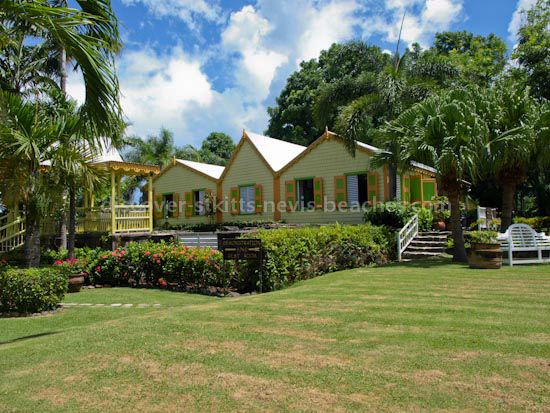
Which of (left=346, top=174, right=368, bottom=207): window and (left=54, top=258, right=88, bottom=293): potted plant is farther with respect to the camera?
(left=346, top=174, right=368, bottom=207): window

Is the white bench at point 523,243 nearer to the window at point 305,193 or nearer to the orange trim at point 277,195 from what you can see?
the window at point 305,193

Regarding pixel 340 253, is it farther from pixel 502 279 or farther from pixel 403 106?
pixel 403 106

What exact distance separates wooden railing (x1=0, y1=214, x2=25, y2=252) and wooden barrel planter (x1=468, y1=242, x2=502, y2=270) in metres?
15.7

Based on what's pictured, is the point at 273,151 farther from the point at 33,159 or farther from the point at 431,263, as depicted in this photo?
the point at 33,159

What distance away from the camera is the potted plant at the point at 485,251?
11.6 meters

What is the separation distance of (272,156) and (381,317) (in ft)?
59.9

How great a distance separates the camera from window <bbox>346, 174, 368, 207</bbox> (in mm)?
19469

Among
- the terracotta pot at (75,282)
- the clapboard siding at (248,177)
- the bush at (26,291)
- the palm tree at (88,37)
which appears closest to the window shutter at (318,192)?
the clapboard siding at (248,177)

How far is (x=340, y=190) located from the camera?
20.0 metres

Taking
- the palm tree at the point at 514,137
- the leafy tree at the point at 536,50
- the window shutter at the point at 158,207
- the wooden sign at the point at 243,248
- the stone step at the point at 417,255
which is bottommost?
the stone step at the point at 417,255

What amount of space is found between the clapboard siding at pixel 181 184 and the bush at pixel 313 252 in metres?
13.1

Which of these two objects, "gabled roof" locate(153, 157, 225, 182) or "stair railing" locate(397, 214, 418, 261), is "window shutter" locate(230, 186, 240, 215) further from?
"stair railing" locate(397, 214, 418, 261)

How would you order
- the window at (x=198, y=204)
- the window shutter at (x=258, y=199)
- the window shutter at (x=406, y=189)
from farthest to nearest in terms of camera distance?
the window at (x=198, y=204)
the window shutter at (x=258, y=199)
the window shutter at (x=406, y=189)

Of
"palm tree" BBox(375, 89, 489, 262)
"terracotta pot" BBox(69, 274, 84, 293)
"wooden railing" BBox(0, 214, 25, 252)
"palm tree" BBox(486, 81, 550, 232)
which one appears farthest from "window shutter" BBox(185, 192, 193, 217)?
"palm tree" BBox(486, 81, 550, 232)
